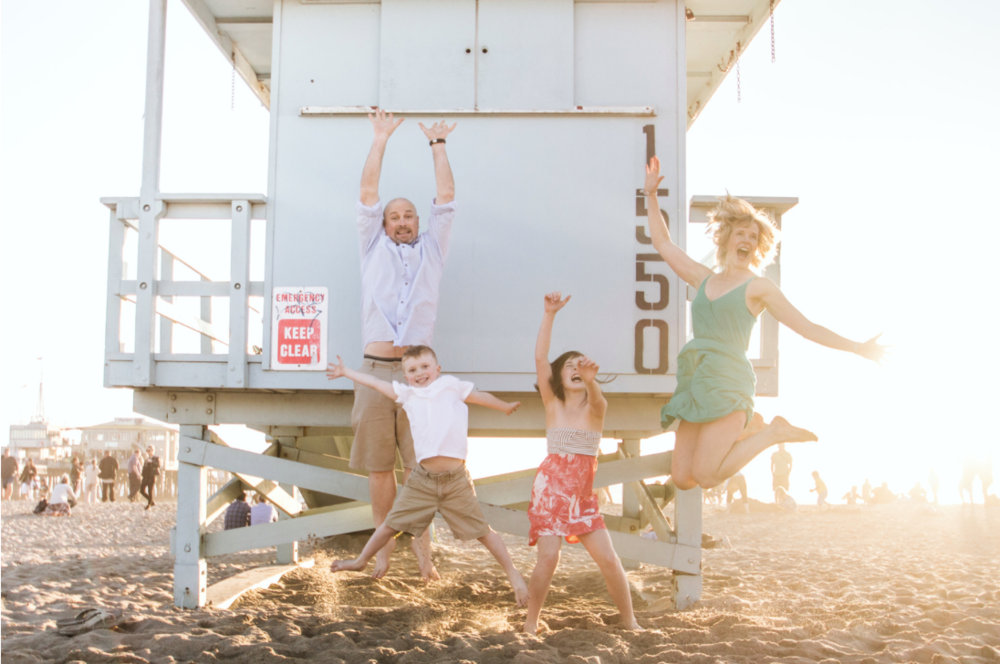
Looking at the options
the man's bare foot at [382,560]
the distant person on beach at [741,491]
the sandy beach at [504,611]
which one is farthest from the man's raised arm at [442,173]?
the distant person on beach at [741,491]

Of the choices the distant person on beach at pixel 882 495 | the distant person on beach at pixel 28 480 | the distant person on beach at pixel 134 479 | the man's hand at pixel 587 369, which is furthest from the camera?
the distant person on beach at pixel 882 495

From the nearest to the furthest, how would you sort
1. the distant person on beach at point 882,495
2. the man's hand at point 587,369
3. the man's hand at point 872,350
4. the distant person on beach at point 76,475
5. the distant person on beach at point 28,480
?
the man's hand at point 872,350
the man's hand at point 587,369
the distant person on beach at point 76,475
the distant person on beach at point 28,480
the distant person on beach at point 882,495

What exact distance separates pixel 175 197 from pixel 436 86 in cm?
192

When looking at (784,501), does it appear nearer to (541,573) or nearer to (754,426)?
(754,426)

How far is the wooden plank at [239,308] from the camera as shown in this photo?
214 inches

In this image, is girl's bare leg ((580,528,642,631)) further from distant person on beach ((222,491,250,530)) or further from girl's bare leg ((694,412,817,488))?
distant person on beach ((222,491,250,530))

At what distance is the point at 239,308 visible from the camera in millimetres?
5438

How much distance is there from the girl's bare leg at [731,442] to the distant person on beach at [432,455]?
1061 mm

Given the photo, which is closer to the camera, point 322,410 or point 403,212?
point 403,212

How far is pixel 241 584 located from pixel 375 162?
3.72 m

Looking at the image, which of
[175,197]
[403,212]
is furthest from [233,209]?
[403,212]

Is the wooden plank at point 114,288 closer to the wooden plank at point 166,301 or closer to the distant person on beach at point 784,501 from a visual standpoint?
the wooden plank at point 166,301

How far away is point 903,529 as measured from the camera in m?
14.0

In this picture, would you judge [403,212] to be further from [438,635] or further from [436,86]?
[438,635]
